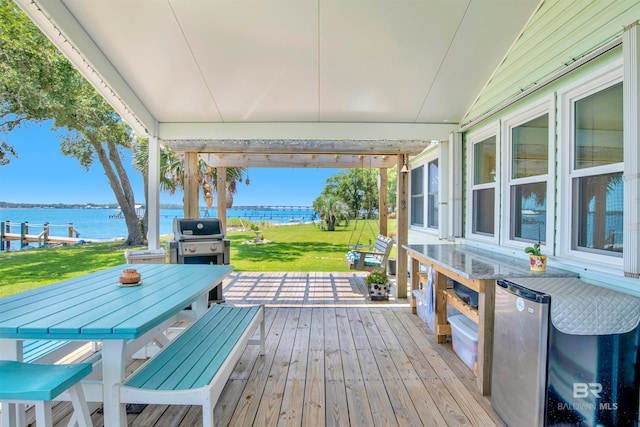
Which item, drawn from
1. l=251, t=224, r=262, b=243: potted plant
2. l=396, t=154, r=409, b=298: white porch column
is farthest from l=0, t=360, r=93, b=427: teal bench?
l=251, t=224, r=262, b=243: potted plant

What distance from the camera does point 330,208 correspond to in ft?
36.2

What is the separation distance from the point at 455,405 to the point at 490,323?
2.08ft

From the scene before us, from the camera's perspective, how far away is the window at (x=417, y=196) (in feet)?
20.7

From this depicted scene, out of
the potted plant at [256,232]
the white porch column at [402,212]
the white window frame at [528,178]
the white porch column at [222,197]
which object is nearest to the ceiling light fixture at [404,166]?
the white porch column at [402,212]

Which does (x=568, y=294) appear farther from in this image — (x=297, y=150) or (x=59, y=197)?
(x=59, y=197)

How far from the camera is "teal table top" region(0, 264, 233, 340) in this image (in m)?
1.39

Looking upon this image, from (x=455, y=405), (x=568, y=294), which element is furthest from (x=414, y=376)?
(x=568, y=294)

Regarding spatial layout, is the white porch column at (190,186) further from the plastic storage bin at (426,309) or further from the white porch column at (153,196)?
the plastic storage bin at (426,309)

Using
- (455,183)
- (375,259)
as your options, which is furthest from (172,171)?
(455,183)

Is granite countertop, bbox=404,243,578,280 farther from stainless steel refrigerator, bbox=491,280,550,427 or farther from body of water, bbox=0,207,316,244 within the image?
body of water, bbox=0,207,316,244

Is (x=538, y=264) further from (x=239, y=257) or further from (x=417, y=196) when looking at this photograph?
(x=239, y=257)

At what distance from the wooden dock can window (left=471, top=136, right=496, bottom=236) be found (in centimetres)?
780

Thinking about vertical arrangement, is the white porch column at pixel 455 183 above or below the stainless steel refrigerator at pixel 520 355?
above

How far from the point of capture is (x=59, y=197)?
6.47 metres
